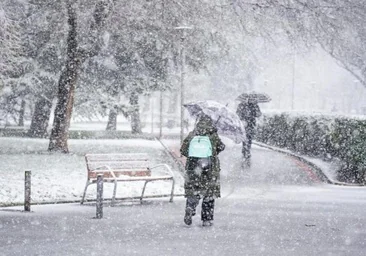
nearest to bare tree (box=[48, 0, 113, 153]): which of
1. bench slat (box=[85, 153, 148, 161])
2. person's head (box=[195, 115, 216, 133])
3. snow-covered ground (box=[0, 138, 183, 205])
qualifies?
snow-covered ground (box=[0, 138, 183, 205])

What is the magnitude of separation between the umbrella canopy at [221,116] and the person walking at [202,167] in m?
0.92

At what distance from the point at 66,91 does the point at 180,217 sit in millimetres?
11828

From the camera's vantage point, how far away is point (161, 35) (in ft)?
79.4

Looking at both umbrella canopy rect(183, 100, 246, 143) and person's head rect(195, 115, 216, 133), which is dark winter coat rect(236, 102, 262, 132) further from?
person's head rect(195, 115, 216, 133)

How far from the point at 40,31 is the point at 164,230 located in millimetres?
18660

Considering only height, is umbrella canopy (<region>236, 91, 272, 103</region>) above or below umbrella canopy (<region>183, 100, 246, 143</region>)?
above

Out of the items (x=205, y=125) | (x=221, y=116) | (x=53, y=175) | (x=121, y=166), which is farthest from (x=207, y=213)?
(x=53, y=175)

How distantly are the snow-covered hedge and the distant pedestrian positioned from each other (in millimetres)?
2018

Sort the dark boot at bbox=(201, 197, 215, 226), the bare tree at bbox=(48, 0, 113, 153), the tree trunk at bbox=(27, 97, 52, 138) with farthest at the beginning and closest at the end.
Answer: the tree trunk at bbox=(27, 97, 52, 138) < the bare tree at bbox=(48, 0, 113, 153) < the dark boot at bbox=(201, 197, 215, 226)

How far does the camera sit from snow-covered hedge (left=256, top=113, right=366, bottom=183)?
56.8 ft

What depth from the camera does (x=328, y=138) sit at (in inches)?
787

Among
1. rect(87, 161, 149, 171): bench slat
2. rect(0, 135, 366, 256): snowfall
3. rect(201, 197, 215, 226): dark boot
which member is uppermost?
rect(87, 161, 149, 171): bench slat

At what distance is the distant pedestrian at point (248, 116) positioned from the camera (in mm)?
20797

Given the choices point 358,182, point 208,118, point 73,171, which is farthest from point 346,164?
point 208,118
